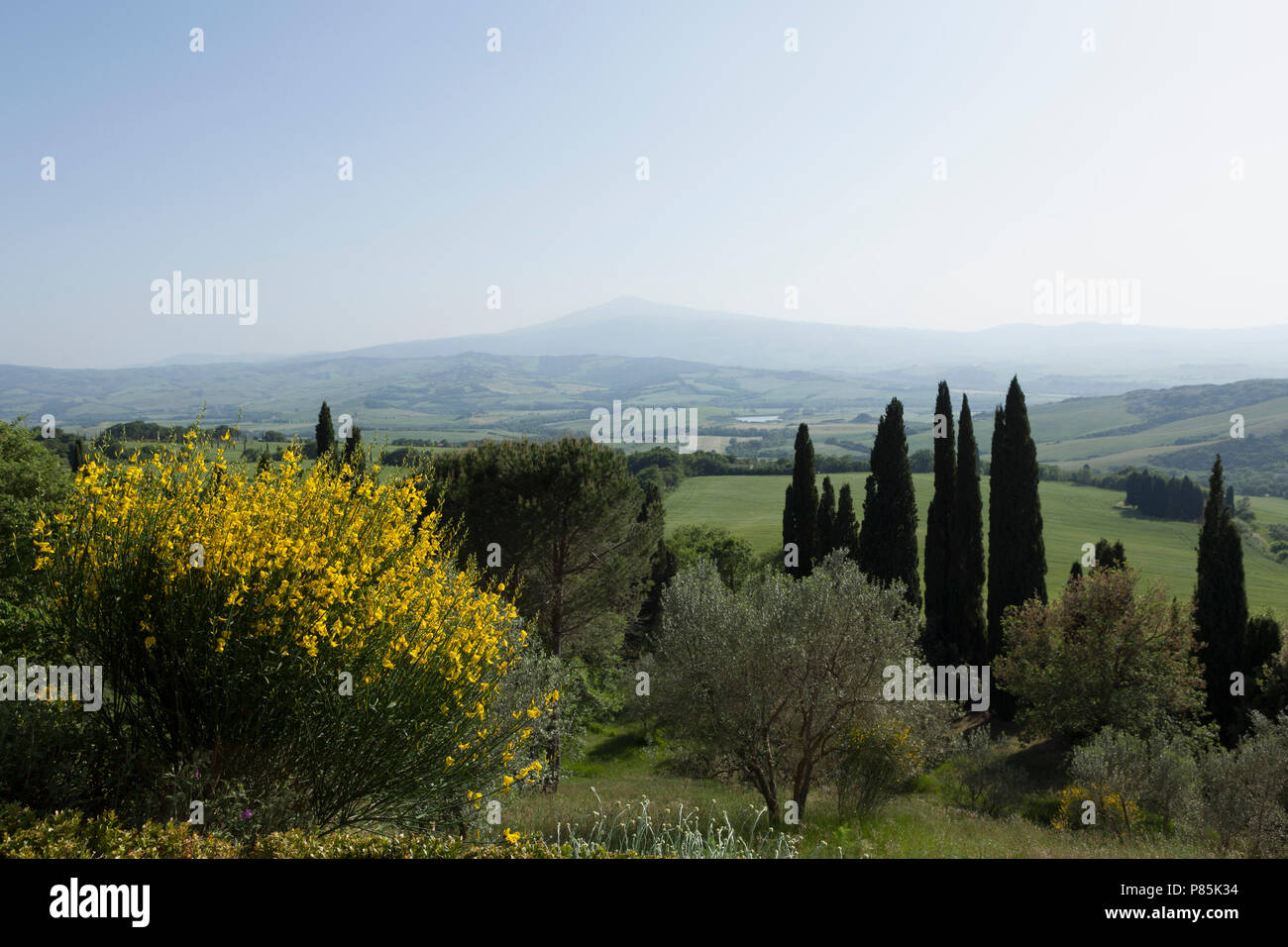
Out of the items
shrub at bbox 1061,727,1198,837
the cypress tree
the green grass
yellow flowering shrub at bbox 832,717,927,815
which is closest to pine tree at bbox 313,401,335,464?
the cypress tree

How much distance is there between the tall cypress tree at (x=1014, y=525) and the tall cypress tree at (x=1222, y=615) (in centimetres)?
620

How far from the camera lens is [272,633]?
657 cm

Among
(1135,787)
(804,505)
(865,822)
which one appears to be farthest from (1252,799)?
(804,505)

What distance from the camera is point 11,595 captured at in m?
12.8

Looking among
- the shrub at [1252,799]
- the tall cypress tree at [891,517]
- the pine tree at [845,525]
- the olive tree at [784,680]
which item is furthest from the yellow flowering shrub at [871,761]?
the pine tree at [845,525]

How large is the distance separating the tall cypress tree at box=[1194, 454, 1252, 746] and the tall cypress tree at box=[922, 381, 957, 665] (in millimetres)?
9818

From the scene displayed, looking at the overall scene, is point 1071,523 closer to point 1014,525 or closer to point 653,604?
point 1014,525

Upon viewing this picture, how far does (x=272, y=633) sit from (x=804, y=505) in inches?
1639

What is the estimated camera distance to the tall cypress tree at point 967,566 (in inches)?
1334

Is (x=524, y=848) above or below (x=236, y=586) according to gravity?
below
